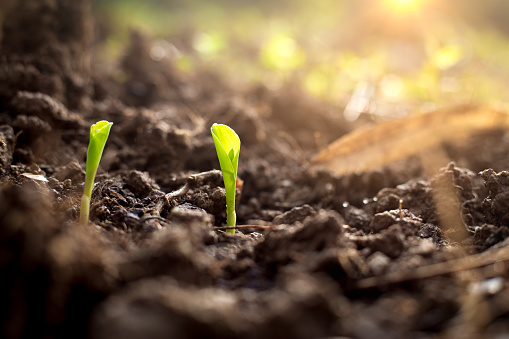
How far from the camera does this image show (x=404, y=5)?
19.2ft

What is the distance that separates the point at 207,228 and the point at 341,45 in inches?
195

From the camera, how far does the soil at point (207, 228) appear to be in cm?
77

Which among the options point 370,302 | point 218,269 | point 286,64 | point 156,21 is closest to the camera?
point 370,302

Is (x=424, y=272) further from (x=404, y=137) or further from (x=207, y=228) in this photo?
(x=404, y=137)

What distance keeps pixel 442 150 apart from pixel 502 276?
1.52 metres

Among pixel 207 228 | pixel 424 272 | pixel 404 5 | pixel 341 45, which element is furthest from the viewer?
pixel 404 5

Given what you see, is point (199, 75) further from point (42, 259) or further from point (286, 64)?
point (42, 259)

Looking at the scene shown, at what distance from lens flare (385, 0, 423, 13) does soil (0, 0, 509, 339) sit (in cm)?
364

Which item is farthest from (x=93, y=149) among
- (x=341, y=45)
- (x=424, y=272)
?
(x=341, y=45)

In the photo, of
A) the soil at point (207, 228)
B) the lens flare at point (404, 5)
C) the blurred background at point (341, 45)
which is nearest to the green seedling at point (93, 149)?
the soil at point (207, 228)

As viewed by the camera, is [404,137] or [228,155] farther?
[404,137]

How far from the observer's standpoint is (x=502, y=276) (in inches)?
37.5

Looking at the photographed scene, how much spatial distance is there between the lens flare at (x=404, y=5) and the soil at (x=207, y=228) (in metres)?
3.64

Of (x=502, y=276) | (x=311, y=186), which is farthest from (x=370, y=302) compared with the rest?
(x=311, y=186)
